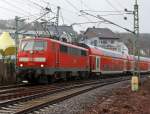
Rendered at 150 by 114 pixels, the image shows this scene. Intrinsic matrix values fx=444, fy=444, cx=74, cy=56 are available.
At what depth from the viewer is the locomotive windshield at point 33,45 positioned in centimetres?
3048

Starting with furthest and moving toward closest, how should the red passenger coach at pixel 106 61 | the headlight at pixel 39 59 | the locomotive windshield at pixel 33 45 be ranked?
the red passenger coach at pixel 106 61 < the locomotive windshield at pixel 33 45 < the headlight at pixel 39 59

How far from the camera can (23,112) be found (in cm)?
1437

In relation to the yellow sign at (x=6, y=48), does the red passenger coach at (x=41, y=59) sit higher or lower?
lower

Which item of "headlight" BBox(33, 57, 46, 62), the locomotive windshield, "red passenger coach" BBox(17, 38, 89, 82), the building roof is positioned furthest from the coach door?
the building roof

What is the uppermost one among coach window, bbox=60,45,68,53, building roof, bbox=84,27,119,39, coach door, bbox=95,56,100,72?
building roof, bbox=84,27,119,39

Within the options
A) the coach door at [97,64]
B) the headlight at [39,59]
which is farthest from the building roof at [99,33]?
the headlight at [39,59]

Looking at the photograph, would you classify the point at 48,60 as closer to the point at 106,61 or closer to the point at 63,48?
the point at 63,48

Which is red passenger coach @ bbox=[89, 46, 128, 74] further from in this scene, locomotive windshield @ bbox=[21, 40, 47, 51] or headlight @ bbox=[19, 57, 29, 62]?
headlight @ bbox=[19, 57, 29, 62]

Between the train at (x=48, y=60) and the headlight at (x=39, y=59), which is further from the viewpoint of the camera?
the headlight at (x=39, y=59)

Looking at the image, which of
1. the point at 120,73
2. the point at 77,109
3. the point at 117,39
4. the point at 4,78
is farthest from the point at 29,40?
the point at 117,39

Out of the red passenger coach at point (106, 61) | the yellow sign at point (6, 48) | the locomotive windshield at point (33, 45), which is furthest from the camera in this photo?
the red passenger coach at point (106, 61)

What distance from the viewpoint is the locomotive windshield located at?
1200 inches

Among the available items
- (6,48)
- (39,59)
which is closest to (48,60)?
(39,59)

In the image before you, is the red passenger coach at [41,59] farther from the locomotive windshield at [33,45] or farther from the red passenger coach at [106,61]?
the red passenger coach at [106,61]
